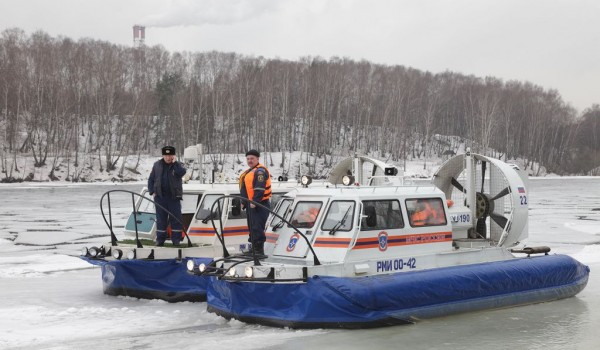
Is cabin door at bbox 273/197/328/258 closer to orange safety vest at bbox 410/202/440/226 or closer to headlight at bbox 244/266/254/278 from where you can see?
headlight at bbox 244/266/254/278

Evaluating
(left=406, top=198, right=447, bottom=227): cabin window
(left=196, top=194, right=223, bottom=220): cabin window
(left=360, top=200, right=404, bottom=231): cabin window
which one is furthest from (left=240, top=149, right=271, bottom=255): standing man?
(left=196, top=194, right=223, bottom=220): cabin window

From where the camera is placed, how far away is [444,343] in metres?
8.42

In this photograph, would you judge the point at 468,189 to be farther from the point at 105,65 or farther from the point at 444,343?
the point at 105,65

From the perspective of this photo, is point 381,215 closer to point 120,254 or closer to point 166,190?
point 166,190

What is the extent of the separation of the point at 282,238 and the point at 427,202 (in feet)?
6.28

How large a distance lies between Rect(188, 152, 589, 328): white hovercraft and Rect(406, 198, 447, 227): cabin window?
0.05 feet

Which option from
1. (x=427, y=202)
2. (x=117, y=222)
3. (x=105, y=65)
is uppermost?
(x=105, y=65)

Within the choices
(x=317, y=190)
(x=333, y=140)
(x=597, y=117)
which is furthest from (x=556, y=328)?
(x=597, y=117)

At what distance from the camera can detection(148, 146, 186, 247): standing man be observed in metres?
11.0

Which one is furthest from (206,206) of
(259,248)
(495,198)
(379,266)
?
(495,198)

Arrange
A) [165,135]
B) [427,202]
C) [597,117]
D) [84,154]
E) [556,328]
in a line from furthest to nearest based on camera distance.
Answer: [597,117]
[165,135]
[84,154]
[427,202]
[556,328]

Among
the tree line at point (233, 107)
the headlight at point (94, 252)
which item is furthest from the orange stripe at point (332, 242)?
the tree line at point (233, 107)

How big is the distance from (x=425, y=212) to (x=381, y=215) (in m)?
0.77

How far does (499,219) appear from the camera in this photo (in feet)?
37.0
